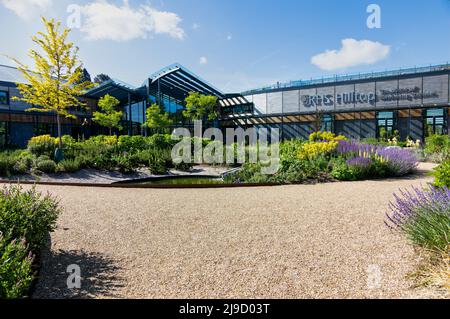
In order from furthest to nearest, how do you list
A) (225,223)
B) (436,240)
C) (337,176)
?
1. (337,176)
2. (225,223)
3. (436,240)

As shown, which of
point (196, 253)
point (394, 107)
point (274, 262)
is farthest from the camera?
point (394, 107)

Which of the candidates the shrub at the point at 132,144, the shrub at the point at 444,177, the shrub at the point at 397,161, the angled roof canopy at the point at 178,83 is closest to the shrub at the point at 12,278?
the shrub at the point at 444,177

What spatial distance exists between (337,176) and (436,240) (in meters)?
6.63

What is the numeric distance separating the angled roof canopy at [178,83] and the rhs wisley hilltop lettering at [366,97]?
1393 cm

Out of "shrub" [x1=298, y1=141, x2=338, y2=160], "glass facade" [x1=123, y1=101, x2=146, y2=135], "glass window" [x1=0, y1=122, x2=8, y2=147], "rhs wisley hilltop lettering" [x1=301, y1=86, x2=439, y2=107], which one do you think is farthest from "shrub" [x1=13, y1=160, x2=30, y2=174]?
"rhs wisley hilltop lettering" [x1=301, y1=86, x2=439, y2=107]

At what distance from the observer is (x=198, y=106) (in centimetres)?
3831

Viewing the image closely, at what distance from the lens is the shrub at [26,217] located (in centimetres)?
285

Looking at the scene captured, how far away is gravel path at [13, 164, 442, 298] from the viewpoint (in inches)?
102

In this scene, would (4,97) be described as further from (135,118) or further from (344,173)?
(344,173)

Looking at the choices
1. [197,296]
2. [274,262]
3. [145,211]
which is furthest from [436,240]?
[145,211]

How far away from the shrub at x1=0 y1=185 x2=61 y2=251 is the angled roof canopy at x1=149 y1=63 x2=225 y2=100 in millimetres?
31051

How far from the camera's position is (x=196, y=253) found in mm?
3416

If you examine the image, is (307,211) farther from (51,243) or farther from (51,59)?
(51,59)

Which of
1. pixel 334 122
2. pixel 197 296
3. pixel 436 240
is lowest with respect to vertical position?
pixel 197 296
